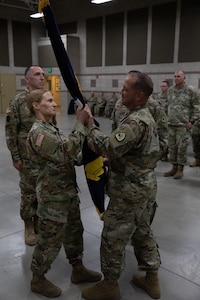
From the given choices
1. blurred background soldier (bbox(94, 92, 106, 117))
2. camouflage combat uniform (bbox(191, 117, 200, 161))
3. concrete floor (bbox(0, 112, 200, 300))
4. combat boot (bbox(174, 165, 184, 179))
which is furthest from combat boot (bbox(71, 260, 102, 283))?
blurred background soldier (bbox(94, 92, 106, 117))

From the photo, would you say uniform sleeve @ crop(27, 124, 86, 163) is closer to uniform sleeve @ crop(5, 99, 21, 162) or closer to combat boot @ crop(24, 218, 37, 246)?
uniform sleeve @ crop(5, 99, 21, 162)

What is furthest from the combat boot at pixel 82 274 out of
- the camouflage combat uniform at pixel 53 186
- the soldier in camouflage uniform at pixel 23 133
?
the soldier in camouflage uniform at pixel 23 133

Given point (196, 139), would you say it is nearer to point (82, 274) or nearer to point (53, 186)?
point (82, 274)

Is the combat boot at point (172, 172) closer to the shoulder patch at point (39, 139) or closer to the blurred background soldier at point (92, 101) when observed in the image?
the shoulder patch at point (39, 139)

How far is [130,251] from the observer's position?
8.88 ft

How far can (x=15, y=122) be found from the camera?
8.77ft

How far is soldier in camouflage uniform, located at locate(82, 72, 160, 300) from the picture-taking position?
1715 mm

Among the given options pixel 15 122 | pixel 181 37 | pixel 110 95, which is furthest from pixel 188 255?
pixel 110 95

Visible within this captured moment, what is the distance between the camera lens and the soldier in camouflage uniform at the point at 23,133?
2646 mm

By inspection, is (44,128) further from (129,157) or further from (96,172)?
(129,157)

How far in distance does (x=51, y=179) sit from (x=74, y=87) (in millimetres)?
608

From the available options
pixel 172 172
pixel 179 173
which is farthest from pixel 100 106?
pixel 179 173

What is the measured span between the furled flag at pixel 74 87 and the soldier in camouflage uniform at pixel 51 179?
114 millimetres

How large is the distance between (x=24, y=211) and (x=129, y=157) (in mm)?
1457
